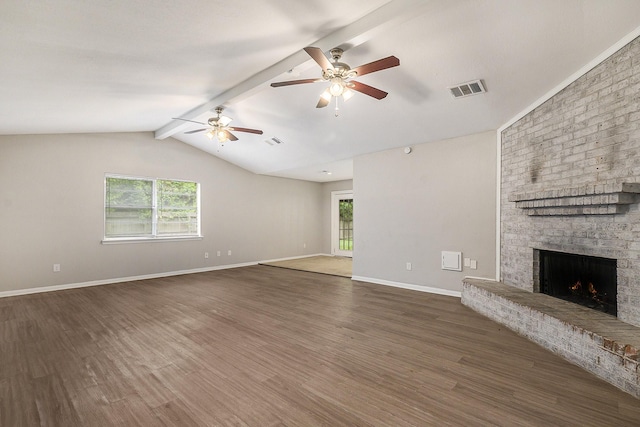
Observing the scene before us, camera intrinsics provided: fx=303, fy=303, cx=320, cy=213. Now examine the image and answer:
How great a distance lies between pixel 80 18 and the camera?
2135 mm

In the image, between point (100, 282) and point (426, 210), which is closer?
point (426, 210)

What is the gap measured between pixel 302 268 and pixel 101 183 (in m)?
4.51

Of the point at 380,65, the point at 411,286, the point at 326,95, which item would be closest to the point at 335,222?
the point at 411,286

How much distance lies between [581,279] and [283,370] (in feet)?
10.4

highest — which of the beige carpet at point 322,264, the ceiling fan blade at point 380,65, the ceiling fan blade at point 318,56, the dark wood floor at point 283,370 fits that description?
the ceiling fan blade at point 318,56

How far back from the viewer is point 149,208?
645cm

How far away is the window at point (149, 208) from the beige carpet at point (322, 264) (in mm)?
2431

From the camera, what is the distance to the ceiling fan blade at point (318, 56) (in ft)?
8.06

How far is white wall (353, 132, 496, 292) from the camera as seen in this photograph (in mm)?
4535

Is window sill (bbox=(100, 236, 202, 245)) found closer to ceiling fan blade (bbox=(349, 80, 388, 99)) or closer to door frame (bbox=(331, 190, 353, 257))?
door frame (bbox=(331, 190, 353, 257))

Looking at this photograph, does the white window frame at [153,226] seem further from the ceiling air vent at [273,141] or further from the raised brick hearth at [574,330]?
the raised brick hearth at [574,330]

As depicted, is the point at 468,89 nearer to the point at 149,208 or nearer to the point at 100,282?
the point at 149,208

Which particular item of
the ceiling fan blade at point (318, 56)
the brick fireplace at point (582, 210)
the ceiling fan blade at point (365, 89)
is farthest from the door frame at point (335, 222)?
the ceiling fan blade at point (318, 56)

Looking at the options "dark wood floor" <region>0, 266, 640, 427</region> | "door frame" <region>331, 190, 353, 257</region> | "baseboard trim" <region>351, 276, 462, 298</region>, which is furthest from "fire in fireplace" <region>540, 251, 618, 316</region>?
"door frame" <region>331, 190, 353, 257</region>
